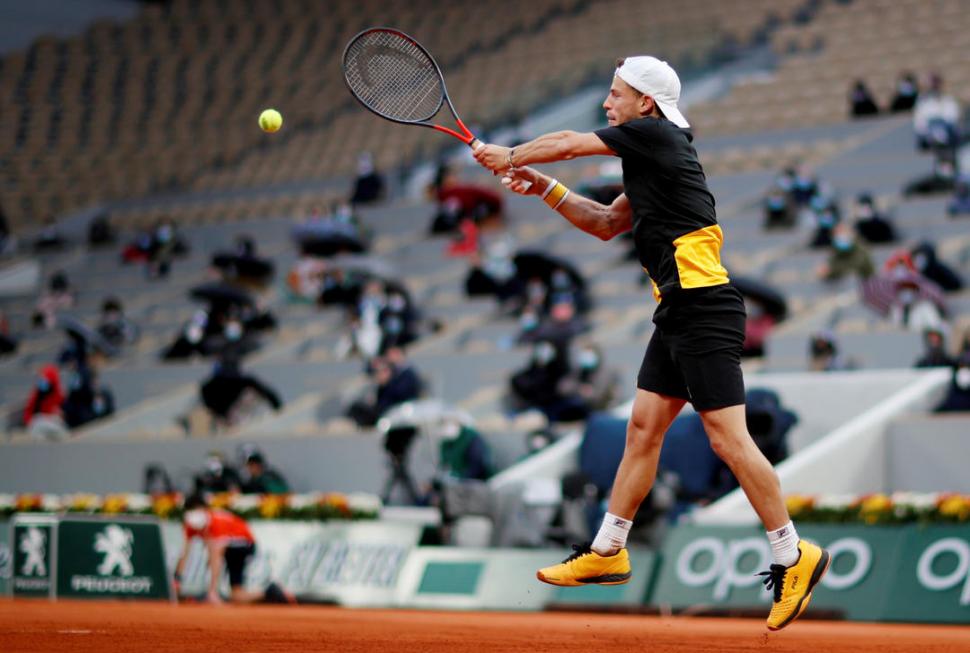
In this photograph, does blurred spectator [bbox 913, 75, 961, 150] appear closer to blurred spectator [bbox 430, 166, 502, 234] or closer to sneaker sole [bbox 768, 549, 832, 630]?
blurred spectator [bbox 430, 166, 502, 234]

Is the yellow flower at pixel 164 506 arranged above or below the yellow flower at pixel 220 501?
below

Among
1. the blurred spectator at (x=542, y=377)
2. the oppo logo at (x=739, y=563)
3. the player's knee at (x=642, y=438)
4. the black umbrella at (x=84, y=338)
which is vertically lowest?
the oppo logo at (x=739, y=563)

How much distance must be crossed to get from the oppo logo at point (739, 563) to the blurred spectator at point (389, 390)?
5.92 m

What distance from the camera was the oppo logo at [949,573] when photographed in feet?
39.8

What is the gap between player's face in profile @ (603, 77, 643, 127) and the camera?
729cm

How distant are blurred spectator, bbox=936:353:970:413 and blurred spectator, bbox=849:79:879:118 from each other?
969cm

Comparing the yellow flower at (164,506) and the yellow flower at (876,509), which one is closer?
the yellow flower at (876,509)

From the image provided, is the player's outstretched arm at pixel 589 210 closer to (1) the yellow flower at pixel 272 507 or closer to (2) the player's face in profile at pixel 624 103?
(2) the player's face in profile at pixel 624 103

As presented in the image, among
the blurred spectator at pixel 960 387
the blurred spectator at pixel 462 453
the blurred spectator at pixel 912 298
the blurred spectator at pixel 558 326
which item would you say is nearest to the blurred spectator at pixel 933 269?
the blurred spectator at pixel 912 298

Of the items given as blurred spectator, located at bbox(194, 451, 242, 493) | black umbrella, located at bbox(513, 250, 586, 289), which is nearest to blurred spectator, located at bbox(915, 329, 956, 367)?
black umbrella, located at bbox(513, 250, 586, 289)

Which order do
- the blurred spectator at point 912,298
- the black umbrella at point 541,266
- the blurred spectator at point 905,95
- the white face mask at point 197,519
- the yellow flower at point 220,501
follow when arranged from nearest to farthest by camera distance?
the white face mask at point 197,519, the yellow flower at point 220,501, the blurred spectator at point 912,298, the black umbrella at point 541,266, the blurred spectator at point 905,95

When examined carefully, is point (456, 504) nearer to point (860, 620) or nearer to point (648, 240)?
point (860, 620)

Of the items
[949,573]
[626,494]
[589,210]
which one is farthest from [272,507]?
[626,494]

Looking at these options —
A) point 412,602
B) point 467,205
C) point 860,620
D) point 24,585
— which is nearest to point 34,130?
point 467,205
